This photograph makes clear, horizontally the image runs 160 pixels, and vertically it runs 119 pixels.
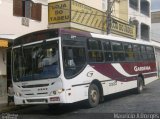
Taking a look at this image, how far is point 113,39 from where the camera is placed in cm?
1748

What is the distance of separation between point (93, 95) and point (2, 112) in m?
Answer: 3.52

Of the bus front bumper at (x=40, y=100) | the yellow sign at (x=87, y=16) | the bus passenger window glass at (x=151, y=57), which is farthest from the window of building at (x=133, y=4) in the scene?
the bus front bumper at (x=40, y=100)

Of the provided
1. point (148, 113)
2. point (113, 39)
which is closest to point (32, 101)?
point (148, 113)

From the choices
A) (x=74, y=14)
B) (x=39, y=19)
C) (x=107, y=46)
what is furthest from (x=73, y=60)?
(x=39, y=19)

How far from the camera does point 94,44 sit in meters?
15.6

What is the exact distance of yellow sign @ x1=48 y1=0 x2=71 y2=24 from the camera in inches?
858

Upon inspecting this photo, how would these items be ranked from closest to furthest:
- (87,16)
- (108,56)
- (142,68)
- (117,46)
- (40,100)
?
(40,100)
(108,56)
(117,46)
(142,68)
(87,16)

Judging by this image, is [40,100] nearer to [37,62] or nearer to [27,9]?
[37,62]

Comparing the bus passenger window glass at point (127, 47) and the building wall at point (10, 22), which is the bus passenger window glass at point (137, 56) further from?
the building wall at point (10, 22)

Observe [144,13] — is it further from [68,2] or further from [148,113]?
[148,113]

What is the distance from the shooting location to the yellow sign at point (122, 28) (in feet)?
94.9

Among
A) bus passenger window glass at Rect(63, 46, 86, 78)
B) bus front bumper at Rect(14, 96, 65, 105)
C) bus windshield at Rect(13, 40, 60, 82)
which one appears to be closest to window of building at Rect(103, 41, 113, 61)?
bus passenger window glass at Rect(63, 46, 86, 78)

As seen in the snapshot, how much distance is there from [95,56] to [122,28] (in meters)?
15.5

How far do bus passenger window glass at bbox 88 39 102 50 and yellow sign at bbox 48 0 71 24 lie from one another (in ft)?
20.3
